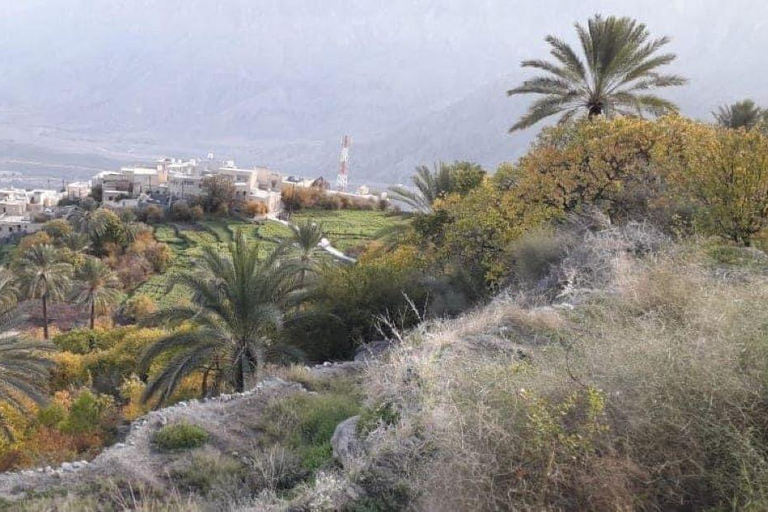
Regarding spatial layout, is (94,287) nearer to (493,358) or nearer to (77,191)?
(493,358)

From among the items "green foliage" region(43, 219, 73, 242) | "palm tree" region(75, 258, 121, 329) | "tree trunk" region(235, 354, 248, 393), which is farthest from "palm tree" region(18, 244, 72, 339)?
"tree trunk" region(235, 354, 248, 393)

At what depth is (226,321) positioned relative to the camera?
10.0 meters

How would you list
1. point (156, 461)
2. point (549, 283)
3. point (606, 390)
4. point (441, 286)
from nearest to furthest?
point (606, 390) → point (156, 461) → point (549, 283) → point (441, 286)

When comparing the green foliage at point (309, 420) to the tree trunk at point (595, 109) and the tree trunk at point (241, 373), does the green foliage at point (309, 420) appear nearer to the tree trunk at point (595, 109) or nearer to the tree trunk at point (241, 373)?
the tree trunk at point (241, 373)

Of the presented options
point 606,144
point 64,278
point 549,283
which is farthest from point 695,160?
point 64,278

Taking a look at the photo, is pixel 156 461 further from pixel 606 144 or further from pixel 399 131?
pixel 399 131

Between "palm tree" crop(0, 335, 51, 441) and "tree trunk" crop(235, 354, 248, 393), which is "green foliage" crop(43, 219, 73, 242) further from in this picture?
"tree trunk" crop(235, 354, 248, 393)

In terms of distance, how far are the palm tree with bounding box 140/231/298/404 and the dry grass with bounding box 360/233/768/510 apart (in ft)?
19.7

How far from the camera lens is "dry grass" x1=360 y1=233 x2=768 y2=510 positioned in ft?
9.58

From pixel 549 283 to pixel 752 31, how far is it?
597ft

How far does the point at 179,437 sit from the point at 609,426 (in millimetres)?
4539

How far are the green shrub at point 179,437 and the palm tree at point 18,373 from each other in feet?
17.6

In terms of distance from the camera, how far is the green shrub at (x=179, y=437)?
618cm

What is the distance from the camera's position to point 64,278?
25750mm
